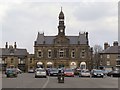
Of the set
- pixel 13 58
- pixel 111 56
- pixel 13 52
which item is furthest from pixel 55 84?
pixel 13 52

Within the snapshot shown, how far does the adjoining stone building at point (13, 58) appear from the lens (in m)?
127

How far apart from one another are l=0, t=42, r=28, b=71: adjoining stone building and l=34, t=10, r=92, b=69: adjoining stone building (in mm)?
11587

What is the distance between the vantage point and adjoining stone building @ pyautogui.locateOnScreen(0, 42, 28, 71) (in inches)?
4995

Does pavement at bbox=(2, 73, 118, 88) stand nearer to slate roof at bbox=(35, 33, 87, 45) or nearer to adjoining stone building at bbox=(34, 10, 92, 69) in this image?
adjoining stone building at bbox=(34, 10, 92, 69)

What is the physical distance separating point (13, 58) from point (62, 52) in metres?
19.2

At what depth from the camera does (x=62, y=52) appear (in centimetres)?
11800

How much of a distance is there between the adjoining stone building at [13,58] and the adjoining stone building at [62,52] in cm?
1159

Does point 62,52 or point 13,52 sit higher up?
point 13,52

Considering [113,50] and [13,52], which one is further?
[13,52]

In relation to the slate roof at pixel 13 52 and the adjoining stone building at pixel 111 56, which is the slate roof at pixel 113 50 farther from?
the slate roof at pixel 13 52

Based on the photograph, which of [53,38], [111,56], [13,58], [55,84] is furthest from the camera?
[13,58]

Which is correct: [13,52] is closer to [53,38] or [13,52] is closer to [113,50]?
[53,38]

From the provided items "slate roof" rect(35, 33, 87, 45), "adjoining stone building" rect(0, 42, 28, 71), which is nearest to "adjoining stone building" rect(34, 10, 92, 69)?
"slate roof" rect(35, 33, 87, 45)

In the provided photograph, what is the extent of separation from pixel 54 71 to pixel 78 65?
45.4 meters
